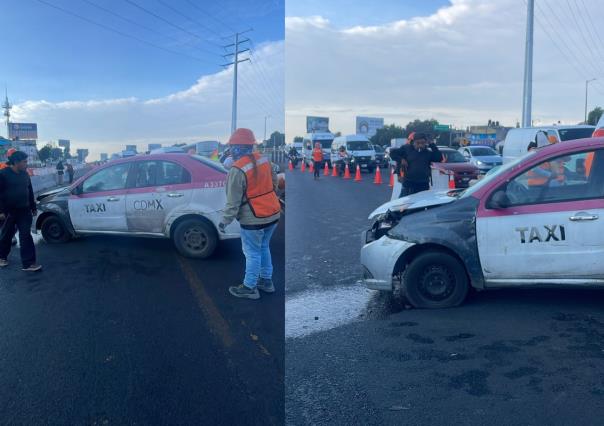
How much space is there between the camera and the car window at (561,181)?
4961 mm

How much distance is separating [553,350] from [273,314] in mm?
2673

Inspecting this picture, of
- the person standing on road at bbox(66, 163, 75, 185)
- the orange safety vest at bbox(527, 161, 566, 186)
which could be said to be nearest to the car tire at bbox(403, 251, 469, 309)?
the orange safety vest at bbox(527, 161, 566, 186)

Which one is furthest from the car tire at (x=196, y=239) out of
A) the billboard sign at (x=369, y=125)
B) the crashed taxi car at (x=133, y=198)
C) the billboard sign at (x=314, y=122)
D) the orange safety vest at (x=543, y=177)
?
the billboard sign at (x=369, y=125)

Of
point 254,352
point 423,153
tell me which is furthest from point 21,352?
point 423,153

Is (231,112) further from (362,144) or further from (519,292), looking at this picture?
(362,144)

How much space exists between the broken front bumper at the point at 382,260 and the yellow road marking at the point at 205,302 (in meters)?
3.17

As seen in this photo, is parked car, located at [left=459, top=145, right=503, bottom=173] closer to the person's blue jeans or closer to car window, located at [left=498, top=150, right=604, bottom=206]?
car window, located at [left=498, top=150, right=604, bottom=206]

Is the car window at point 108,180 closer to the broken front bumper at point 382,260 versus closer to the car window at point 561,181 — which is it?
the broken front bumper at point 382,260

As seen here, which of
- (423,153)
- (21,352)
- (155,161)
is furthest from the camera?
(423,153)

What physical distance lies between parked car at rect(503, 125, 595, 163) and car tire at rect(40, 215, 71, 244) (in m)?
15.2

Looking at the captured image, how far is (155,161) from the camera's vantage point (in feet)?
6.36

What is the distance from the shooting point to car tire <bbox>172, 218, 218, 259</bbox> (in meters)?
2.18

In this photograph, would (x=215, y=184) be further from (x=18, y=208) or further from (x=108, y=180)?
(x=18, y=208)

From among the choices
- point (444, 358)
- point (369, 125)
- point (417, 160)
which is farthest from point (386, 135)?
point (444, 358)
